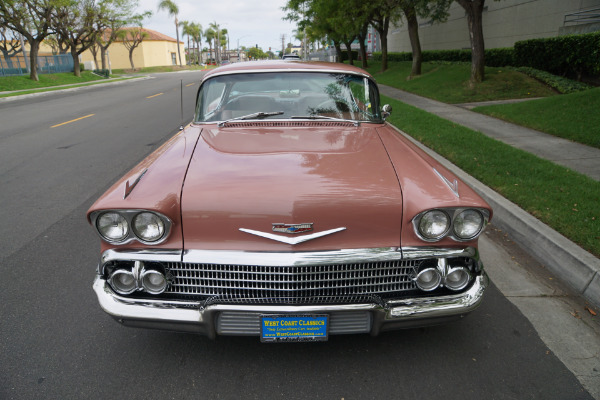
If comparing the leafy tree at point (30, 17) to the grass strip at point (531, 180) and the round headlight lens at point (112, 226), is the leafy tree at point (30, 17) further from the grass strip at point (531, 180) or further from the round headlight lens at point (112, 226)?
the round headlight lens at point (112, 226)

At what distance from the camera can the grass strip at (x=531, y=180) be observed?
3.89 metres

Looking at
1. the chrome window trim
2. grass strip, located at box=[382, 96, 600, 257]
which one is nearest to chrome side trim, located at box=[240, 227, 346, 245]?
the chrome window trim

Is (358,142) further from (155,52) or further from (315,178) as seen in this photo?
(155,52)

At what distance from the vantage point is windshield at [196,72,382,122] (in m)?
3.47

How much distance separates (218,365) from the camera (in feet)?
8.00

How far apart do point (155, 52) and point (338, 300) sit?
80.0m

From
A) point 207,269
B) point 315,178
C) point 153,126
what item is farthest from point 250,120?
point 153,126

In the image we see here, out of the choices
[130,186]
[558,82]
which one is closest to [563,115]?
[558,82]

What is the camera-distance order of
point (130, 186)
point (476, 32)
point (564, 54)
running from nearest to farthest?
1. point (130, 186)
2. point (476, 32)
3. point (564, 54)

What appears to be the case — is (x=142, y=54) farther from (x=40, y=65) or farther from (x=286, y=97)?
(x=286, y=97)

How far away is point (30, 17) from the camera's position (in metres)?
28.1

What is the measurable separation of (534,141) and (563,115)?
1.76 metres

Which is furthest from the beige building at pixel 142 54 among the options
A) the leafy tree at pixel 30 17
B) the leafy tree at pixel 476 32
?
the leafy tree at pixel 476 32

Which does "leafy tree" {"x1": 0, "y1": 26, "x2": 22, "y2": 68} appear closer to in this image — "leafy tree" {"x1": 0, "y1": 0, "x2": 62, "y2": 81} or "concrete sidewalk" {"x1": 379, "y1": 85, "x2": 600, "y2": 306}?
"leafy tree" {"x1": 0, "y1": 0, "x2": 62, "y2": 81}
